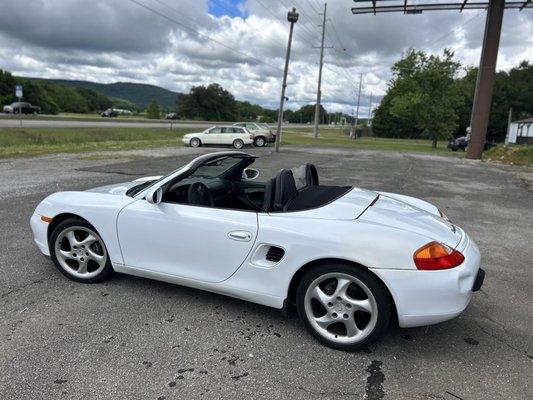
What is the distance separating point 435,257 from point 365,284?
0.49 meters

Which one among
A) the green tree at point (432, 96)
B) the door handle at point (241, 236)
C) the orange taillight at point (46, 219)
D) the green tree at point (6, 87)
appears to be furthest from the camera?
the green tree at point (6, 87)

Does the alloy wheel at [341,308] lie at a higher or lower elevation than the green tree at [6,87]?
lower

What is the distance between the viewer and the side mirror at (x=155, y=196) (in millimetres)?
3499

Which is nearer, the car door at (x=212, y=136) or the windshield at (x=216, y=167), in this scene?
the windshield at (x=216, y=167)

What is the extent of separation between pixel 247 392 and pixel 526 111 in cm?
8657

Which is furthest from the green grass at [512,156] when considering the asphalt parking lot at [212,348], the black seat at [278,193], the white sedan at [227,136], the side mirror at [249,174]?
the black seat at [278,193]

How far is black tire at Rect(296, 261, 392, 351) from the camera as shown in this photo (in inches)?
112

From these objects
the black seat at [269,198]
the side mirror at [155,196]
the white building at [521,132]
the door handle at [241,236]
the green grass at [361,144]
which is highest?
the white building at [521,132]

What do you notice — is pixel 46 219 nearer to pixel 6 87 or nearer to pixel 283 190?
pixel 283 190

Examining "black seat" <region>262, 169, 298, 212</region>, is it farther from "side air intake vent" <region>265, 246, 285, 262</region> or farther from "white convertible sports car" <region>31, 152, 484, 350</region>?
"side air intake vent" <region>265, 246, 285, 262</region>

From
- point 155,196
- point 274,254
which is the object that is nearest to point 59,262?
point 155,196

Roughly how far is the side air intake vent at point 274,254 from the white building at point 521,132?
53.6m

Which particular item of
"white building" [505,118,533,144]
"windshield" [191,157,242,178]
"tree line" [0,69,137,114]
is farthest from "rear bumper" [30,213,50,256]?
"tree line" [0,69,137,114]

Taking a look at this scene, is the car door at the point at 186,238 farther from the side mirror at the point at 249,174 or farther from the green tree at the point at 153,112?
the green tree at the point at 153,112
